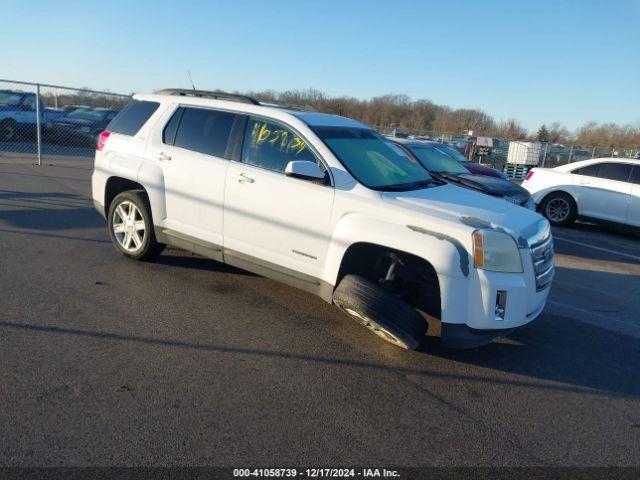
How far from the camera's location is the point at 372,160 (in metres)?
5.12

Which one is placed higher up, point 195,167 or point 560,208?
point 195,167

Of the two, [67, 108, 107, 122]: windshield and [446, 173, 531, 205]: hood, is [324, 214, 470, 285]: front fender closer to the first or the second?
[446, 173, 531, 205]: hood

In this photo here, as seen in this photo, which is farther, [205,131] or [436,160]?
[436,160]

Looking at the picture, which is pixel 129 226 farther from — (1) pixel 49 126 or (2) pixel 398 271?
(1) pixel 49 126

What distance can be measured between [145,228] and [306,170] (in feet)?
7.98

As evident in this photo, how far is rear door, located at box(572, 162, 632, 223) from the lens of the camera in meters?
11.1

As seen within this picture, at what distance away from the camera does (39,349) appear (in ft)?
13.0

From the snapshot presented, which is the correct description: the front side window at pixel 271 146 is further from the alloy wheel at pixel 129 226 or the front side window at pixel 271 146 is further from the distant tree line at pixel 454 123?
the distant tree line at pixel 454 123

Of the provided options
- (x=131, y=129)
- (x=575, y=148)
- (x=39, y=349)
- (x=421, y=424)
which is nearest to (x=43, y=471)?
(x=39, y=349)

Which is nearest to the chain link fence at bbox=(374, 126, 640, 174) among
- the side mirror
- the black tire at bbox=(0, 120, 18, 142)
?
the black tire at bbox=(0, 120, 18, 142)

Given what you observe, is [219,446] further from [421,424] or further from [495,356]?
[495,356]

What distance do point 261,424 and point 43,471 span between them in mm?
1200

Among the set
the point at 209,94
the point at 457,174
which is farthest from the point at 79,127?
the point at 209,94

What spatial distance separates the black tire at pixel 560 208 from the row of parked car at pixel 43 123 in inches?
601
